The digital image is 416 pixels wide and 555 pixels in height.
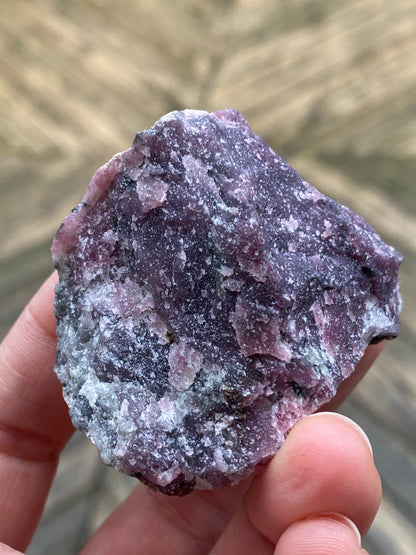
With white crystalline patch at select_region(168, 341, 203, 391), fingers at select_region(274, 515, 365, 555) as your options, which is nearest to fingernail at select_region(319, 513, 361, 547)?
fingers at select_region(274, 515, 365, 555)

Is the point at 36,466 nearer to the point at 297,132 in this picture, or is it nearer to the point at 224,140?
the point at 224,140

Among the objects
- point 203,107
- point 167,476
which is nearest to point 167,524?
point 167,476

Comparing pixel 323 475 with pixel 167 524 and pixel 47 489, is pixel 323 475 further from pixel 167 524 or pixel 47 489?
pixel 47 489

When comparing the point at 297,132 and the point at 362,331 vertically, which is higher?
the point at 297,132

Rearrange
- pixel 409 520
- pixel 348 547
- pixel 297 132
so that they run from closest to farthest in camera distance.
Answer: pixel 348 547 → pixel 409 520 → pixel 297 132

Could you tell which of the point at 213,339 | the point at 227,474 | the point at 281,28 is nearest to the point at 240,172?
the point at 213,339

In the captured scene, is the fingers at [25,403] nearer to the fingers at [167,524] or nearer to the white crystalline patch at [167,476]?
the fingers at [167,524]
